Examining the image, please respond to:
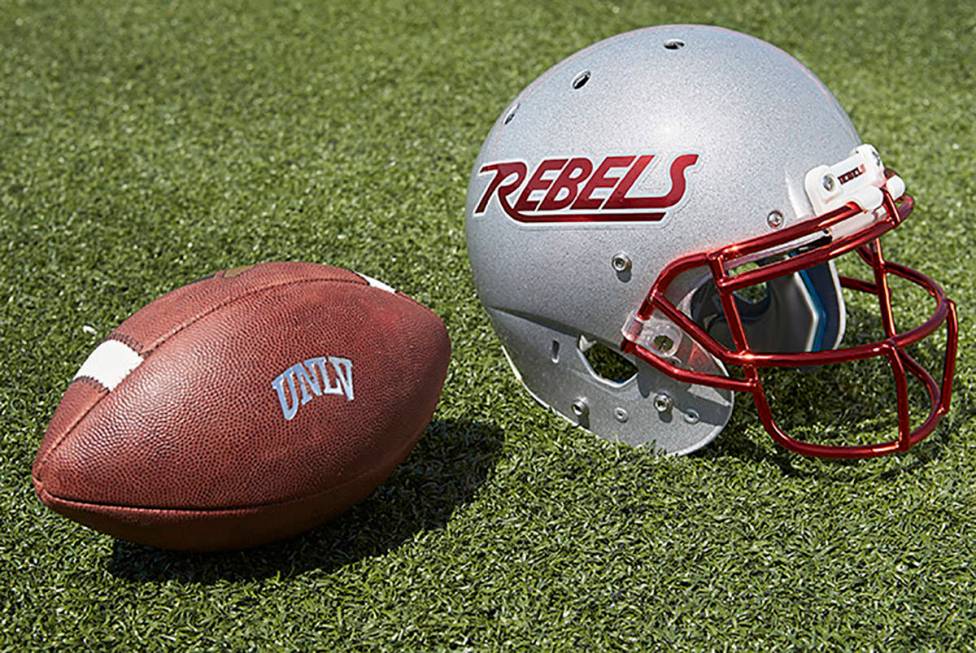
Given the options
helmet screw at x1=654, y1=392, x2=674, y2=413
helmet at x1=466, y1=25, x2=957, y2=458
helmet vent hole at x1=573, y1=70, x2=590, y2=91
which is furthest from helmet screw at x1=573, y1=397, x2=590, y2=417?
helmet vent hole at x1=573, y1=70, x2=590, y2=91

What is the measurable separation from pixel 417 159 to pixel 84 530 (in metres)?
1.82

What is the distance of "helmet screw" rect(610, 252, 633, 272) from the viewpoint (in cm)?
221

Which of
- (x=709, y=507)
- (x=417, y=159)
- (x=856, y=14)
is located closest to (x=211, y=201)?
(x=417, y=159)

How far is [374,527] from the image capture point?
2227 millimetres

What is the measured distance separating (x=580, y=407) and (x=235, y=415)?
31.3 inches

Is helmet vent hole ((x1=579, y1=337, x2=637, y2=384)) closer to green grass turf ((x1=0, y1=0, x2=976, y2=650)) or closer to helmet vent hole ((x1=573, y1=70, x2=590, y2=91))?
green grass turf ((x1=0, y1=0, x2=976, y2=650))

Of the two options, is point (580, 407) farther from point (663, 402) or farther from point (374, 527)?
point (374, 527)

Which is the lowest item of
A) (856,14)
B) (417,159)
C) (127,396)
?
(856,14)

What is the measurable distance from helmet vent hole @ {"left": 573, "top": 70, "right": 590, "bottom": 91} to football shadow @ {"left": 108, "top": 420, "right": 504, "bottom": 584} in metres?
0.75

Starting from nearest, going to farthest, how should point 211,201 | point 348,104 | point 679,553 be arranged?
1. point 679,553
2. point 211,201
3. point 348,104

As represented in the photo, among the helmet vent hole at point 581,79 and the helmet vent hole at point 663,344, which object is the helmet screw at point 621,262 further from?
the helmet vent hole at point 581,79

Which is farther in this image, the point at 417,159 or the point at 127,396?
the point at 417,159

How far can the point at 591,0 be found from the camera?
4770 mm

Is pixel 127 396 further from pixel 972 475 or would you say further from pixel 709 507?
pixel 972 475
